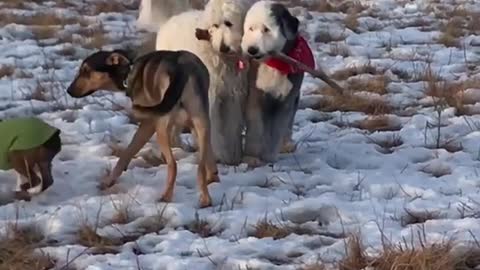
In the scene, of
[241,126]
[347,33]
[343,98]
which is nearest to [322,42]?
[347,33]

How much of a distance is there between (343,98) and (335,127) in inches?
25.3

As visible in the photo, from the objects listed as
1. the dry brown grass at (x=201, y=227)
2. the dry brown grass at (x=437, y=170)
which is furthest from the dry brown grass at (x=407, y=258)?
the dry brown grass at (x=437, y=170)

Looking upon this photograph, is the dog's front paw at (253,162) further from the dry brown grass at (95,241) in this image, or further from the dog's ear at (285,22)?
the dry brown grass at (95,241)

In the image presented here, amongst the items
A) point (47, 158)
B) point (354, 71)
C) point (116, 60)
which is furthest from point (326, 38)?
point (47, 158)

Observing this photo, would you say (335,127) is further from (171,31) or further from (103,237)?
(103,237)

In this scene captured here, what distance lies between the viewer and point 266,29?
5.65m

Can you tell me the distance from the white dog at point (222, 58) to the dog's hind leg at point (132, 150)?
2.09ft

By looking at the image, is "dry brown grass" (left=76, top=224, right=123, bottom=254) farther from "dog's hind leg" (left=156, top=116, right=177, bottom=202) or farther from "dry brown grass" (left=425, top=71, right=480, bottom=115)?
"dry brown grass" (left=425, top=71, right=480, bottom=115)

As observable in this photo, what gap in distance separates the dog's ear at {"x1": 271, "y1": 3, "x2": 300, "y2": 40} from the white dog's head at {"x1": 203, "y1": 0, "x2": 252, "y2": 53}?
0.21 meters

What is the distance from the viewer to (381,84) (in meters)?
7.62

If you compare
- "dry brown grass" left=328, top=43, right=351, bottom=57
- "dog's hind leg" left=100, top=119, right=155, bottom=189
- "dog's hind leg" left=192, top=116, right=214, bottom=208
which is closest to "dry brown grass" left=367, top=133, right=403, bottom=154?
"dog's hind leg" left=192, top=116, right=214, bottom=208

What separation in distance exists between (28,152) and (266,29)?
154 centimetres

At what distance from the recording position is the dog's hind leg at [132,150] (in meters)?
5.33

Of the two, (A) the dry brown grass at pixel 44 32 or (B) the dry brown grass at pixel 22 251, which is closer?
(B) the dry brown grass at pixel 22 251
